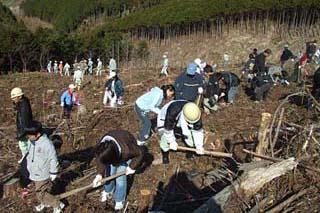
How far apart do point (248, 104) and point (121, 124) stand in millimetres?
3138

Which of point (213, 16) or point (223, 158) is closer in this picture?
point (223, 158)

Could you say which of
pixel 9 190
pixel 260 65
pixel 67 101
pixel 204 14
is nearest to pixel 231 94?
pixel 260 65

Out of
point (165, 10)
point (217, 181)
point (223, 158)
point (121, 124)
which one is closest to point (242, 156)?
point (223, 158)

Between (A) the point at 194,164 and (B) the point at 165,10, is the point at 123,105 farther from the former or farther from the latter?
(B) the point at 165,10

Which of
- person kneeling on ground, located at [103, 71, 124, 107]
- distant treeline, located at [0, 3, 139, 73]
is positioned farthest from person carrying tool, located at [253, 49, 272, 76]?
distant treeline, located at [0, 3, 139, 73]

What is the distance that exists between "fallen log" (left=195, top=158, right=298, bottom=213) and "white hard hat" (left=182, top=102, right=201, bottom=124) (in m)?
0.98

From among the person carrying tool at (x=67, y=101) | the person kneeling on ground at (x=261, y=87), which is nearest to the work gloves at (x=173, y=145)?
the person carrying tool at (x=67, y=101)

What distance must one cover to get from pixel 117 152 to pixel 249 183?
1.59 meters

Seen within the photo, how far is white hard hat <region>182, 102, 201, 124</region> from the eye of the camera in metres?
6.04

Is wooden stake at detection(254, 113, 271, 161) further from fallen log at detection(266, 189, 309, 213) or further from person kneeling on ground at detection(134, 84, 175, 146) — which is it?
person kneeling on ground at detection(134, 84, 175, 146)

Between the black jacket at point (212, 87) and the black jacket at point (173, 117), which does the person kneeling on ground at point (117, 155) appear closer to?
the black jacket at point (173, 117)

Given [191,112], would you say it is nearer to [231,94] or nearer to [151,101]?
[151,101]

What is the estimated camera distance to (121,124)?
914 cm

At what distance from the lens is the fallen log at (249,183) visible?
533 cm
